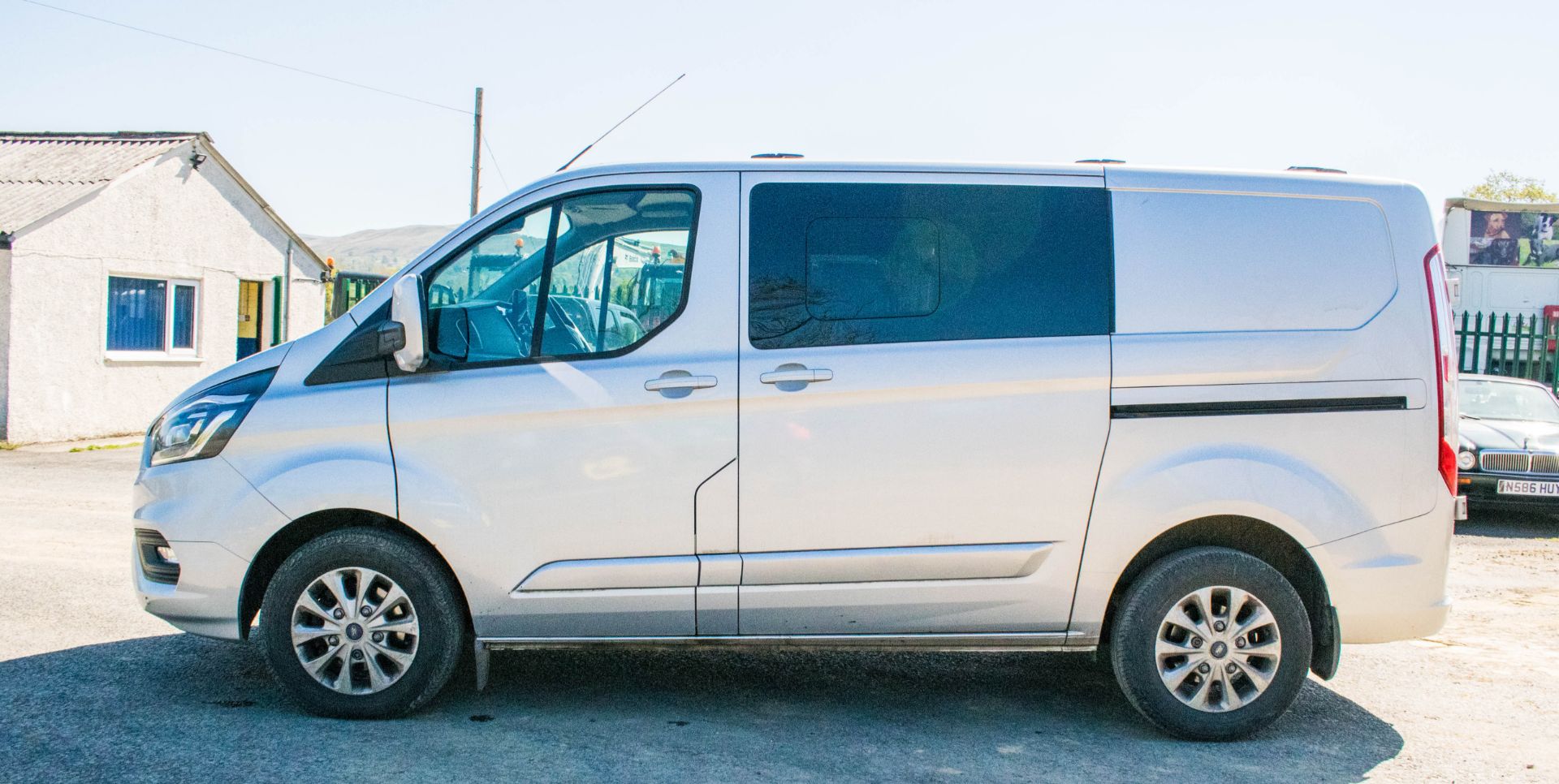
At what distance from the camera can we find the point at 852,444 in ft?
15.1

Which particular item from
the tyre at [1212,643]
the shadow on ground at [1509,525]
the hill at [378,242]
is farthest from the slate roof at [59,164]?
the hill at [378,242]

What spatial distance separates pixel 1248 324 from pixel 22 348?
592 inches

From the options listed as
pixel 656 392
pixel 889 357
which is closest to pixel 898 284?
pixel 889 357

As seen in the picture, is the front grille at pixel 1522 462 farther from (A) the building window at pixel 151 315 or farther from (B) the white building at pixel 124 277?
(A) the building window at pixel 151 315

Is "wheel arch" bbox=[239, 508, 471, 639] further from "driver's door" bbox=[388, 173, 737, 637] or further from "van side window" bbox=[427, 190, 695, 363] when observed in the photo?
"van side window" bbox=[427, 190, 695, 363]

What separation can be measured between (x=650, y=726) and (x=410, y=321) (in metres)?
1.79

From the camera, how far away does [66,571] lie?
293 inches

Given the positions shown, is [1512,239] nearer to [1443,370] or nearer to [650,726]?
[1443,370]

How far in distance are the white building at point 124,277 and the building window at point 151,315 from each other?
0.06 feet

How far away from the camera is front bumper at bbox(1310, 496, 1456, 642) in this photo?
4.70 meters

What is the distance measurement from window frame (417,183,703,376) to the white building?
1278cm

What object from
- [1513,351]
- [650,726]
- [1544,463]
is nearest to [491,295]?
[650,726]

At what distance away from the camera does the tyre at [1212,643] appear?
466 centimetres

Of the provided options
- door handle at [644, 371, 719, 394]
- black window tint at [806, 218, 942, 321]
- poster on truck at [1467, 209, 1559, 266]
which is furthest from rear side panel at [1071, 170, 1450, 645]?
poster on truck at [1467, 209, 1559, 266]
